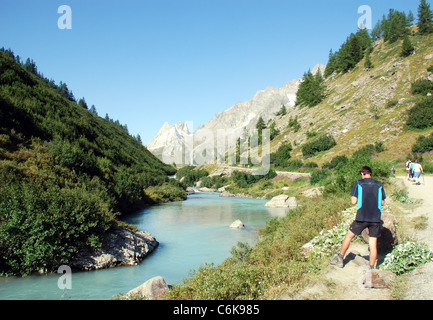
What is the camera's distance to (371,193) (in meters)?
8.12

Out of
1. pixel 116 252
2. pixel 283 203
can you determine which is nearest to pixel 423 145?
pixel 283 203

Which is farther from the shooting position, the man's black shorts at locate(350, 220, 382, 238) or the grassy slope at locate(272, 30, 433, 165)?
the grassy slope at locate(272, 30, 433, 165)

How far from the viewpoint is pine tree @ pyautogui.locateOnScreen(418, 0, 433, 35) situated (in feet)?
299

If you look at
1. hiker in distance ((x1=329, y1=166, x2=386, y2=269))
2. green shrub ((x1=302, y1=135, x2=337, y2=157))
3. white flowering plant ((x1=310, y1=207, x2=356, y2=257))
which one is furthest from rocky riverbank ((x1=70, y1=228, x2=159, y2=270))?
green shrub ((x1=302, y1=135, x2=337, y2=157))

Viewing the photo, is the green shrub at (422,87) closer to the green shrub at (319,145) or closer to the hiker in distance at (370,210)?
the green shrub at (319,145)

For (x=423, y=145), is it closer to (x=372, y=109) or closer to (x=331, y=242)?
(x=372, y=109)

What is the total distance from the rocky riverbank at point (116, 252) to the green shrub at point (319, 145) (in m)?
61.1

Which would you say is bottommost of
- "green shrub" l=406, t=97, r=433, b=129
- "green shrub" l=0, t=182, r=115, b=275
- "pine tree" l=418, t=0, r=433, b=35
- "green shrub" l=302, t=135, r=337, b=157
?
"green shrub" l=0, t=182, r=115, b=275

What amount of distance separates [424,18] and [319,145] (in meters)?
66.8

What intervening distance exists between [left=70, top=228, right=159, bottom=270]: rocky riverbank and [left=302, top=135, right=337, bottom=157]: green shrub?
61.1 meters

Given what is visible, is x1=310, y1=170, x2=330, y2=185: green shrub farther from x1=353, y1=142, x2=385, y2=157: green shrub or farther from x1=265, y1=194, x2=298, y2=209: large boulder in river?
x1=265, y1=194, x2=298, y2=209: large boulder in river

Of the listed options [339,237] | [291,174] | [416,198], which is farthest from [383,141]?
[339,237]
